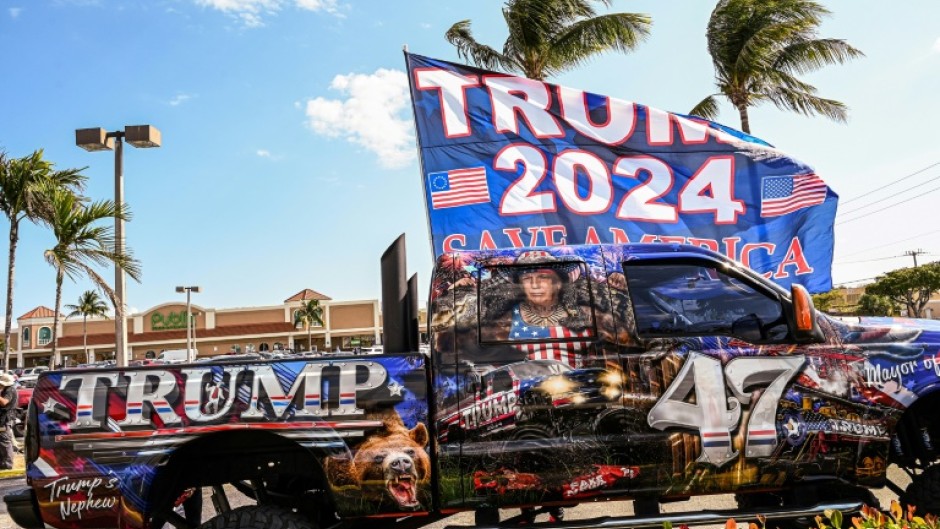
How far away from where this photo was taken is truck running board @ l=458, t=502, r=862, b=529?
3824 mm

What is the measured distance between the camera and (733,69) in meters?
16.6

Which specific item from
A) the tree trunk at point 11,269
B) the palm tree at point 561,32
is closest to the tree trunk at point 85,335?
the tree trunk at point 11,269

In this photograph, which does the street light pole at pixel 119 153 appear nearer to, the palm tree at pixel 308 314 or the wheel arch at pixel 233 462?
the wheel arch at pixel 233 462

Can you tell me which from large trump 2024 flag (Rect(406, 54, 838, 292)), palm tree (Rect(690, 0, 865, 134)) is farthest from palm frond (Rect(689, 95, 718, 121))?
large trump 2024 flag (Rect(406, 54, 838, 292))

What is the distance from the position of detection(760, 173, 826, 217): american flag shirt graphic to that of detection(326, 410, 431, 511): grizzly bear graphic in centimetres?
804

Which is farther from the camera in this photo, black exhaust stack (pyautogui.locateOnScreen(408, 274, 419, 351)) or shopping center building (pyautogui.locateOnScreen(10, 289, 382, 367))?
shopping center building (pyautogui.locateOnScreen(10, 289, 382, 367))

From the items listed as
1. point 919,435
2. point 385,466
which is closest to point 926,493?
point 919,435

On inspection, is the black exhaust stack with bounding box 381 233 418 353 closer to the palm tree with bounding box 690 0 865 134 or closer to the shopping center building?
the palm tree with bounding box 690 0 865 134

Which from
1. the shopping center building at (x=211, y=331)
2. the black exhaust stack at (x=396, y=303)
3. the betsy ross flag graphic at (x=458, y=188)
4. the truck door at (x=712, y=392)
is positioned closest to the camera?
the truck door at (x=712, y=392)

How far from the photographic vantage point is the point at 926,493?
168 inches

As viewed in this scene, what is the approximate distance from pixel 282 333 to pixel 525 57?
2060 inches

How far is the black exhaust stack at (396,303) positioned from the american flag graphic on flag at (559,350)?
32.7 inches

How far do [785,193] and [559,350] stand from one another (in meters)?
7.64

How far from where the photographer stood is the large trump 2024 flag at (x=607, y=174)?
9867 millimetres
